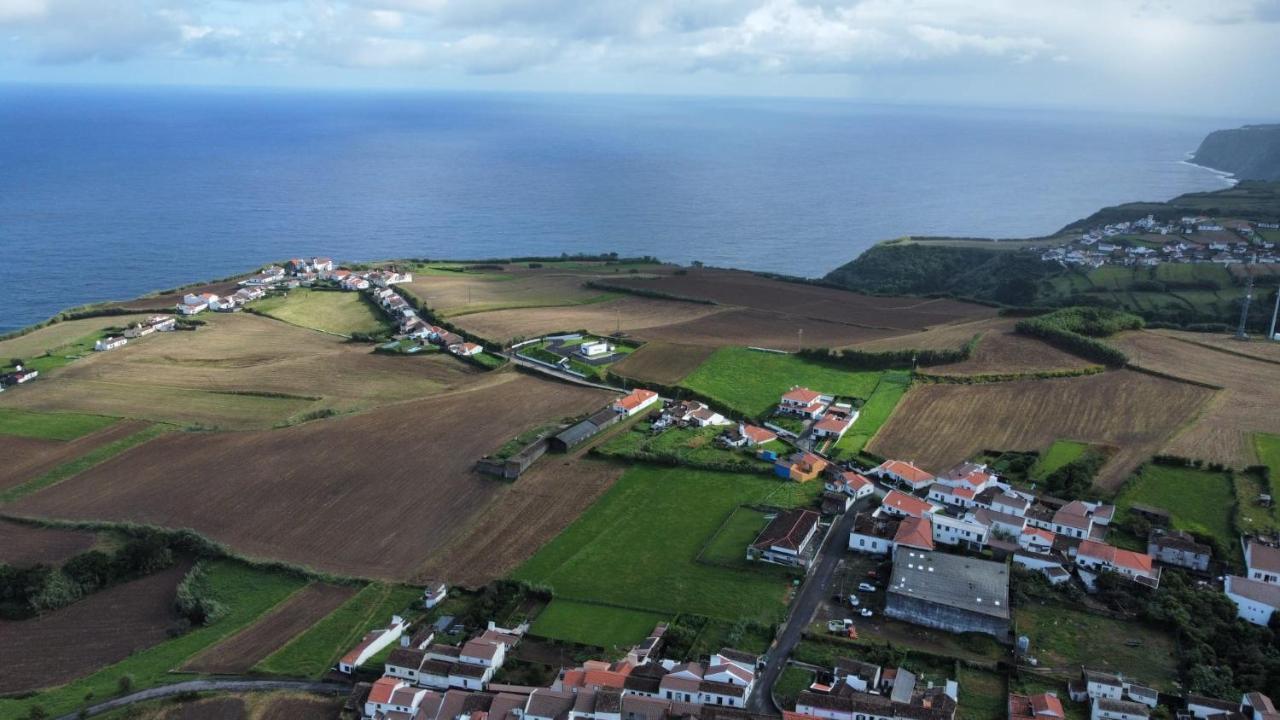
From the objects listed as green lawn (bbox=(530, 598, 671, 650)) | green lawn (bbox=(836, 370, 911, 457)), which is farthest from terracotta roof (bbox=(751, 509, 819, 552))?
green lawn (bbox=(836, 370, 911, 457))

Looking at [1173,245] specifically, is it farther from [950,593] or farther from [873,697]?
[873,697]

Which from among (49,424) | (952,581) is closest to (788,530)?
(952,581)

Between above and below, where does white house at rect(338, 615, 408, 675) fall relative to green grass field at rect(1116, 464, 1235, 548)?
below

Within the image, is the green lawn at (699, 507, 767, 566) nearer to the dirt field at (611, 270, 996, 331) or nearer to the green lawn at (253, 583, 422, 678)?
the green lawn at (253, 583, 422, 678)

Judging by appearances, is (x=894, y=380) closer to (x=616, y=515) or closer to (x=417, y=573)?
(x=616, y=515)

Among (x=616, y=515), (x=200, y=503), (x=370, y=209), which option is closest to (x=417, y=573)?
(x=616, y=515)

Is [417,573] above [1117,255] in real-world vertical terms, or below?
below
